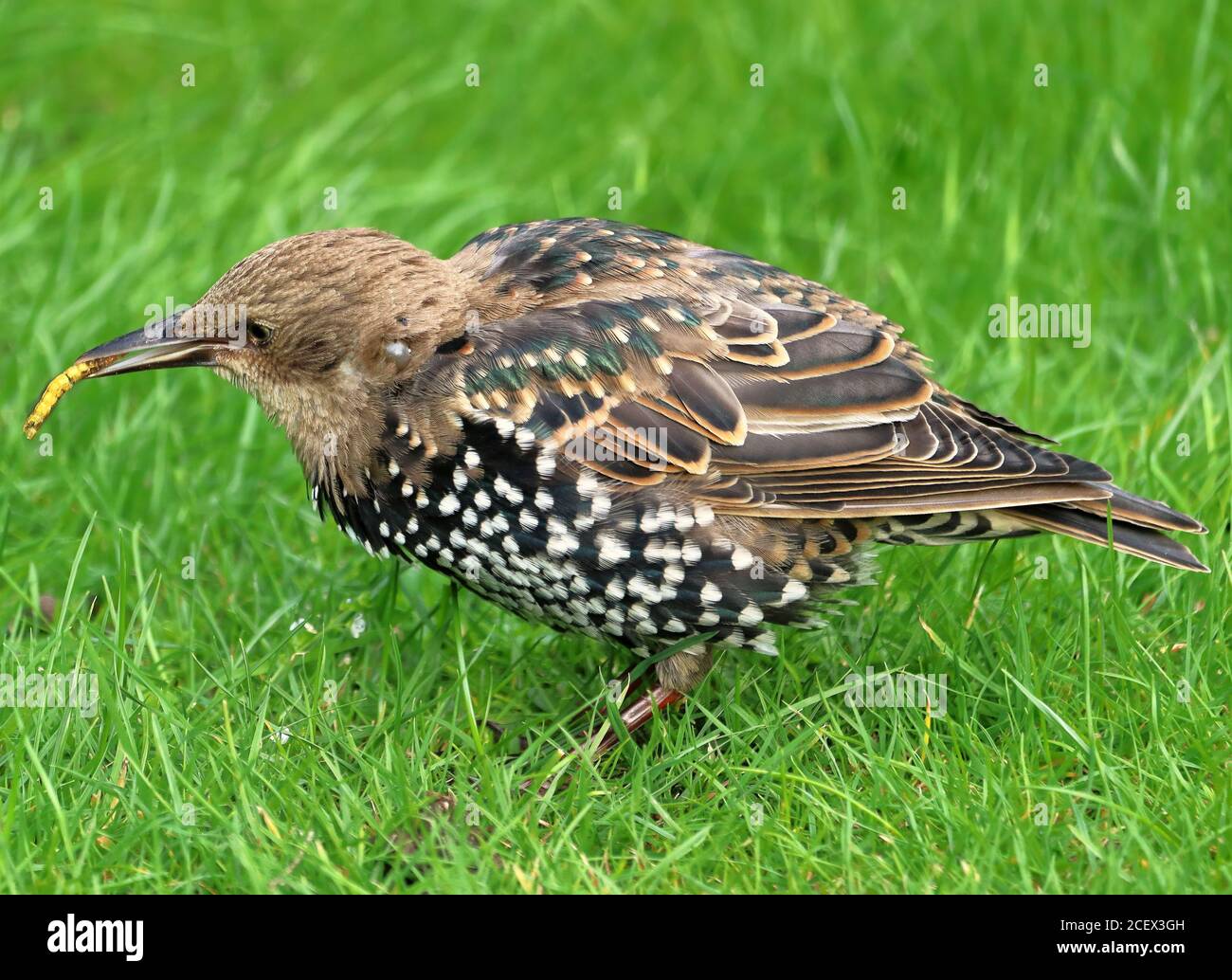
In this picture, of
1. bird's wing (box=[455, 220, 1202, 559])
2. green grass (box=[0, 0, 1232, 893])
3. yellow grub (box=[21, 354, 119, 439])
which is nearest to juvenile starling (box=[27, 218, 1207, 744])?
bird's wing (box=[455, 220, 1202, 559])

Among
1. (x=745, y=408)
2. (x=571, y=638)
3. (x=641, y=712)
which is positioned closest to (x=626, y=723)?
(x=641, y=712)

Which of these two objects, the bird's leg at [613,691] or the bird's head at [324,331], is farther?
the bird's leg at [613,691]

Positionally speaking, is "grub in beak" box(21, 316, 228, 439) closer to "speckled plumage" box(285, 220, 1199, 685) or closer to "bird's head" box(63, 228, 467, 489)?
"bird's head" box(63, 228, 467, 489)

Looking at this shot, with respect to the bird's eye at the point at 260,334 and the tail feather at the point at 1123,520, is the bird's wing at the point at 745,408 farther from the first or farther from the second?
the bird's eye at the point at 260,334

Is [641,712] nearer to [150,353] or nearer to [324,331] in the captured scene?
[324,331]

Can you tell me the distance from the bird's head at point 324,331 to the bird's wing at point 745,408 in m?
0.19

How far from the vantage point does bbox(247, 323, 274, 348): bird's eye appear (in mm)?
4699

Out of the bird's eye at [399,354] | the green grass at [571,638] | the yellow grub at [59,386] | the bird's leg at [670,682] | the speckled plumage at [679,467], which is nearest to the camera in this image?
the green grass at [571,638]

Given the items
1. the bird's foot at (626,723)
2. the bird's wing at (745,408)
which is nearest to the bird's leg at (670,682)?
the bird's foot at (626,723)

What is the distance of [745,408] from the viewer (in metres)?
4.46

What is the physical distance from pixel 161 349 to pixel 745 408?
169 cm

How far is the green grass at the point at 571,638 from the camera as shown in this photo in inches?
162

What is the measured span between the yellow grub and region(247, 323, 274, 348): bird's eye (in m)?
0.42

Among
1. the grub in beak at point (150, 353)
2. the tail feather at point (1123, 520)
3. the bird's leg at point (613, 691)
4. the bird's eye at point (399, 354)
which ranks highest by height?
the bird's eye at point (399, 354)
